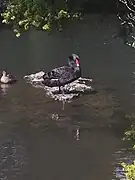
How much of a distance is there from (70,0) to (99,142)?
2.85 m

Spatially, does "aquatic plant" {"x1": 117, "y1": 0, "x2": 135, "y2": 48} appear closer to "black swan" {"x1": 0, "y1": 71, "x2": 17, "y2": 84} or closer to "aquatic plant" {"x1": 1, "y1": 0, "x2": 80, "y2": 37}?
"aquatic plant" {"x1": 1, "y1": 0, "x2": 80, "y2": 37}

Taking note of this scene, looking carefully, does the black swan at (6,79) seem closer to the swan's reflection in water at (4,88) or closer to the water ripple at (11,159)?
→ the swan's reflection in water at (4,88)

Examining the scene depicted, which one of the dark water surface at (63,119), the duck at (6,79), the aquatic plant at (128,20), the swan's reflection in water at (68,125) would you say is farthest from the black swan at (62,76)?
the aquatic plant at (128,20)

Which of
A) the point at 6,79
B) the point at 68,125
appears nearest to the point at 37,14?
the point at 68,125

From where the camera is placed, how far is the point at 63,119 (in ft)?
38.3

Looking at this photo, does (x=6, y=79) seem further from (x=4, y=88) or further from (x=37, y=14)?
(x=37, y=14)

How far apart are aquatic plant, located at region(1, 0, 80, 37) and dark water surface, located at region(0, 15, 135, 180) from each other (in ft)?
8.08

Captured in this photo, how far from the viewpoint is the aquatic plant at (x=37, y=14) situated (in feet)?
27.3

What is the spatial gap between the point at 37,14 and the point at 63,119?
384cm

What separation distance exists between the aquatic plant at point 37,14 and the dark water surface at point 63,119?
2.46 m

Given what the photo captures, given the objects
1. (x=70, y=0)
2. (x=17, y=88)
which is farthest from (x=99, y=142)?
(x=17, y=88)

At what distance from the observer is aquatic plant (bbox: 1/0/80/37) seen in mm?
8320

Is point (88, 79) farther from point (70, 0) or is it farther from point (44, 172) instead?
point (44, 172)

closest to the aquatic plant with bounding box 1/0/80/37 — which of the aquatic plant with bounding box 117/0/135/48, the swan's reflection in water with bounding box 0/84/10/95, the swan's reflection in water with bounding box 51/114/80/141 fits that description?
the aquatic plant with bounding box 117/0/135/48
